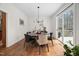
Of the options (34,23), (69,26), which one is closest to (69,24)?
(69,26)

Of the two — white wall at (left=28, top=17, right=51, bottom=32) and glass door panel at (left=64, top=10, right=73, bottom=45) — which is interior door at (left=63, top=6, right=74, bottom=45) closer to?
glass door panel at (left=64, top=10, right=73, bottom=45)

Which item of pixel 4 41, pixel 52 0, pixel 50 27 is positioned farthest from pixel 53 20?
pixel 52 0

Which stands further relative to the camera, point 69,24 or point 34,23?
point 34,23

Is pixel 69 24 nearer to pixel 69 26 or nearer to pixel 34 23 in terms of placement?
pixel 69 26

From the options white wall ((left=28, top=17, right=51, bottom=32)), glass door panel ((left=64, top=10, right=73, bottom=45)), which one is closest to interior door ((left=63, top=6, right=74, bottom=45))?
glass door panel ((left=64, top=10, right=73, bottom=45))

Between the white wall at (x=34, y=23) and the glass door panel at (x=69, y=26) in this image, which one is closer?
the glass door panel at (x=69, y=26)

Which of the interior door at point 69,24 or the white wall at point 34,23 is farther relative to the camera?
the white wall at point 34,23

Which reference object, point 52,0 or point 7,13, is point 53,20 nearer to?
point 7,13

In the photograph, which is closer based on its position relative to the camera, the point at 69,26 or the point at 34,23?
the point at 69,26

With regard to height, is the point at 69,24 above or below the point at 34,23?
below

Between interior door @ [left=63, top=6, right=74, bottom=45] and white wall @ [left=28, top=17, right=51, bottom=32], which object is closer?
interior door @ [left=63, top=6, right=74, bottom=45]

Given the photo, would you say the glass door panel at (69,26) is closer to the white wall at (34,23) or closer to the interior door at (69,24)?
the interior door at (69,24)

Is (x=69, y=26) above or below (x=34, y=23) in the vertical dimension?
below

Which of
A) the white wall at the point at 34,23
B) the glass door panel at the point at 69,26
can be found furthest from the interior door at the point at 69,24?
the white wall at the point at 34,23
